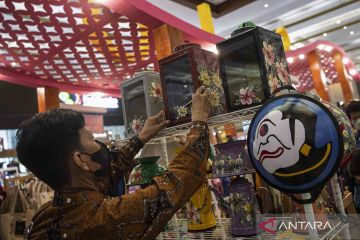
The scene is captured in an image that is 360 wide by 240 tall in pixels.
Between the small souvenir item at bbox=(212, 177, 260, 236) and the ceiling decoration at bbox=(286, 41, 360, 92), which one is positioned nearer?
the small souvenir item at bbox=(212, 177, 260, 236)

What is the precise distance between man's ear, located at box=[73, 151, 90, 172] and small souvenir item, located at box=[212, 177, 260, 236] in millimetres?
648

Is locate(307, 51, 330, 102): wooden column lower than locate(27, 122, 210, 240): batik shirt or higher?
higher

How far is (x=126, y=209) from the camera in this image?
948 mm

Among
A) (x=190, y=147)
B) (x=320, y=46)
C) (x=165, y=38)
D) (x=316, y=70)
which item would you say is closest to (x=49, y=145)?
(x=190, y=147)

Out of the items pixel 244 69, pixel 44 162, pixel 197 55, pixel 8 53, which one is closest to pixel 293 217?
pixel 244 69

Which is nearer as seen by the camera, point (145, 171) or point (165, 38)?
point (145, 171)

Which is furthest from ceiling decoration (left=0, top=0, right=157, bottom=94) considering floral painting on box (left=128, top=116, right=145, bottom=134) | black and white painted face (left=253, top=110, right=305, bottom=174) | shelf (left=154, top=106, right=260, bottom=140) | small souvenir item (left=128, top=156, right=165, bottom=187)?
black and white painted face (left=253, top=110, right=305, bottom=174)

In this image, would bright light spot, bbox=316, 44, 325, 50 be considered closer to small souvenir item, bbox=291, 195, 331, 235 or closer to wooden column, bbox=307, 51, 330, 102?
wooden column, bbox=307, 51, 330, 102

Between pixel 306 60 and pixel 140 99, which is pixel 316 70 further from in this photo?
pixel 140 99

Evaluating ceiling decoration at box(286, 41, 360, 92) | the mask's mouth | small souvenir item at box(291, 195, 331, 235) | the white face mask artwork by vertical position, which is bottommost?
small souvenir item at box(291, 195, 331, 235)

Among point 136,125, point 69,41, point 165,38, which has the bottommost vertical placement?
point 136,125

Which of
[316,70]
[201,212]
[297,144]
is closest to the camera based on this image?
[297,144]

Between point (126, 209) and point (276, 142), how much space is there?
0.49 metres

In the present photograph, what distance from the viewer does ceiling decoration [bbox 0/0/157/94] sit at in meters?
2.46
